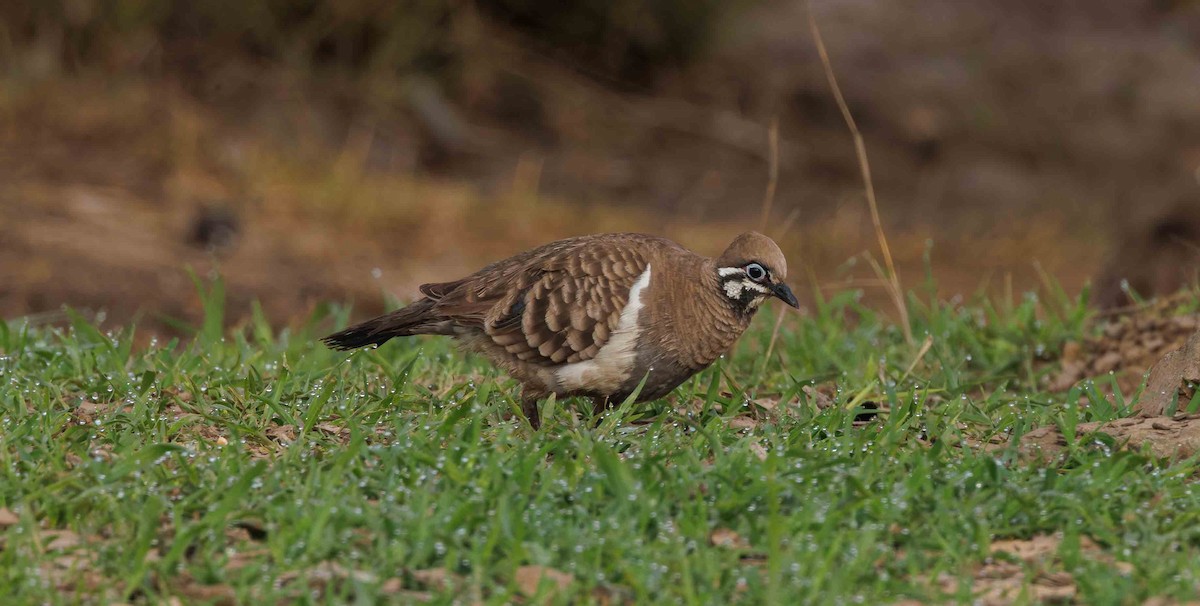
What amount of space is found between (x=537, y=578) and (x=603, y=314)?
4.57 ft

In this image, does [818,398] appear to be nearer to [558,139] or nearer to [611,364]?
[611,364]

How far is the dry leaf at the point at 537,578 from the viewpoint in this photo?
11.0 ft

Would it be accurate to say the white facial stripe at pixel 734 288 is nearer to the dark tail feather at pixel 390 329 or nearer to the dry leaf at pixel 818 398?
the dry leaf at pixel 818 398

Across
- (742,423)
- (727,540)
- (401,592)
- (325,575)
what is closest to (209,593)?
(325,575)

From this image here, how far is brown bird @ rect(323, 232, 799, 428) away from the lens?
4.59 metres

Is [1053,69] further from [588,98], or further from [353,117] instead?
[353,117]

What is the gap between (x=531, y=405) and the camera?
4.74 metres

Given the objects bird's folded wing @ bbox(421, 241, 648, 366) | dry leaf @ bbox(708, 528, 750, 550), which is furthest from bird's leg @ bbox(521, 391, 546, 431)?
dry leaf @ bbox(708, 528, 750, 550)

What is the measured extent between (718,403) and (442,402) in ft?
3.33

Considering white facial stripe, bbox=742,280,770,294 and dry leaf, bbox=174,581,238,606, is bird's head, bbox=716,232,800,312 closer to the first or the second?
white facial stripe, bbox=742,280,770,294

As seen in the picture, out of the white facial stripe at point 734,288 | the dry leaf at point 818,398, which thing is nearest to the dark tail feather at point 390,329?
the white facial stripe at point 734,288

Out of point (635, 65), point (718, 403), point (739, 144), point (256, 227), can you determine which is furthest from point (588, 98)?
point (718, 403)

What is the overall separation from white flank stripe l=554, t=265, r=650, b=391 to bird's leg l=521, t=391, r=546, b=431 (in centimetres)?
13

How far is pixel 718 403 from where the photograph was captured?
5.08m
